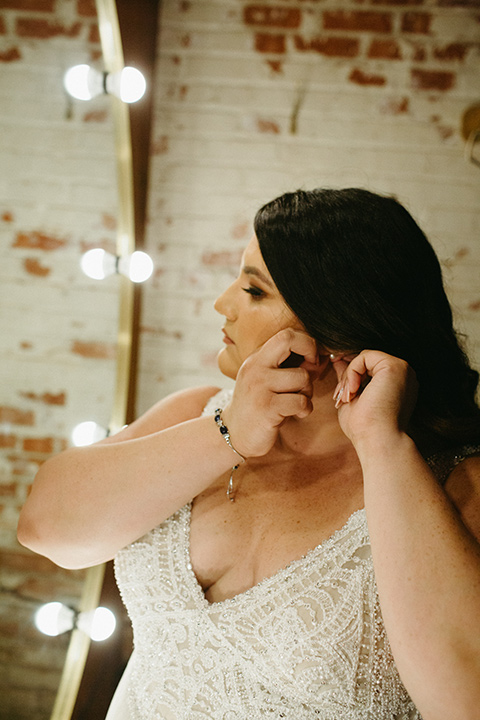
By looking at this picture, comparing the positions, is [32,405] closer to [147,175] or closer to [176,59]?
[147,175]

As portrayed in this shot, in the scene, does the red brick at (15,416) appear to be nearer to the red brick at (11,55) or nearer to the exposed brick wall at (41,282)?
the exposed brick wall at (41,282)

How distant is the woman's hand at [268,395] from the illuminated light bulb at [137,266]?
0.61 m

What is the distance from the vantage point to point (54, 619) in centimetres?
109

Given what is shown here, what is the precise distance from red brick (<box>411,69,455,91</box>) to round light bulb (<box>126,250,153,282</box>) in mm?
946

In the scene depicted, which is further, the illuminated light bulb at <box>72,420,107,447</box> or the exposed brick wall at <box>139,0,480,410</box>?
the exposed brick wall at <box>139,0,480,410</box>

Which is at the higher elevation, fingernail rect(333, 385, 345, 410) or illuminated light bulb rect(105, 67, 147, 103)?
illuminated light bulb rect(105, 67, 147, 103)

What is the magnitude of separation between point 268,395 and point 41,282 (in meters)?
0.59

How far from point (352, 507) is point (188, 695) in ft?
1.33

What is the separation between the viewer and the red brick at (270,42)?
1.49 metres

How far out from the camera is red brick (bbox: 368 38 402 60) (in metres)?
1.48

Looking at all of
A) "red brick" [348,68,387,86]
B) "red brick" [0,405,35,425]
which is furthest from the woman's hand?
"red brick" [348,68,387,86]

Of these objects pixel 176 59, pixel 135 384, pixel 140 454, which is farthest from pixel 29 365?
pixel 176 59

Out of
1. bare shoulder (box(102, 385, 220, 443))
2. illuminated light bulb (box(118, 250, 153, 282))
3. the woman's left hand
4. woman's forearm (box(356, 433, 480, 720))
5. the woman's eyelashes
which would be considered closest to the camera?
woman's forearm (box(356, 433, 480, 720))

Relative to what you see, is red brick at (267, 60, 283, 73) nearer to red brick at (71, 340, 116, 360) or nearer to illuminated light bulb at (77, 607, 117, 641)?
red brick at (71, 340, 116, 360)
